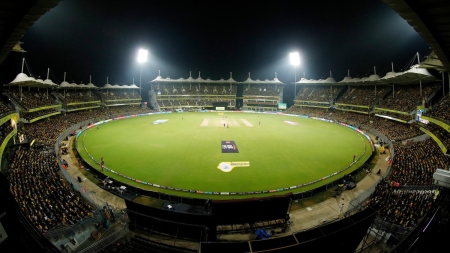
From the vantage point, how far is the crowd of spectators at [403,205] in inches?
512

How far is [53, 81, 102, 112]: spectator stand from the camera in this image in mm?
61250

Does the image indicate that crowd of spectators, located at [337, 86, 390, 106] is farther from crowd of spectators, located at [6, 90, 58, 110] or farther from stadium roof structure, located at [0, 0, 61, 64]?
crowd of spectators, located at [6, 90, 58, 110]

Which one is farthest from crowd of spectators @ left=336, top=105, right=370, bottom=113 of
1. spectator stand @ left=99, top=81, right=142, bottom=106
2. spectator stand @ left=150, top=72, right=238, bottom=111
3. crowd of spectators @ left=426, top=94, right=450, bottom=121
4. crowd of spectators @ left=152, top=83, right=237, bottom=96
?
spectator stand @ left=99, top=81, right=142, bottom=106

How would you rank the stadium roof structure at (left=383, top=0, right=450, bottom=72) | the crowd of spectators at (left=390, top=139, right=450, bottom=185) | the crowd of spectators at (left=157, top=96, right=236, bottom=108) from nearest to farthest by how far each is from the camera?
the stadium roof structure at (left=383, top=0, right=450, bottom=72) < the crowd of spectators at (left=390, top=139, right=450, bottom=185) < the crowd of spectators at (left=157, top=96, right=236, bottom=108)

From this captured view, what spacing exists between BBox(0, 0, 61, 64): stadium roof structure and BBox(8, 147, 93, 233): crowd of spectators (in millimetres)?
10303

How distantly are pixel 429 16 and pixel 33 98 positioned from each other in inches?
2495

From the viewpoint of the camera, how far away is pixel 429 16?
5.23 m

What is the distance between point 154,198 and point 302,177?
1556cm

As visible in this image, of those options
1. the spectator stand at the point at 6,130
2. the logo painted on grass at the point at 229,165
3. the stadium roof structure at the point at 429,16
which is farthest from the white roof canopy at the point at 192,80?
the stadium roof structure at the point at 429,16

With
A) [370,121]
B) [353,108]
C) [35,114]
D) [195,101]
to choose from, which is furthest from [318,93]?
[35,114]

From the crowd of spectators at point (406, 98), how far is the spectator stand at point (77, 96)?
82.2 meters

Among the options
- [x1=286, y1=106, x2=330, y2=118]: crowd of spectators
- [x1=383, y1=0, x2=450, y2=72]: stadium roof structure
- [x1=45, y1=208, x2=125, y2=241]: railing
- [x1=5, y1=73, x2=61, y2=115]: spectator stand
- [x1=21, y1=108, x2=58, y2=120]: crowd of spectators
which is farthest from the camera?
[x1=286, y1=106, x2=330, y2=118]: crowd of spectators

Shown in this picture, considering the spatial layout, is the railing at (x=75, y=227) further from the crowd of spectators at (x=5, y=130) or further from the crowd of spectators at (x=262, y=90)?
the crowd of spectators at (x=262, y=90)

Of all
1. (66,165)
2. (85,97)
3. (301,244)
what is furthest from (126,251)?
(85,97)
